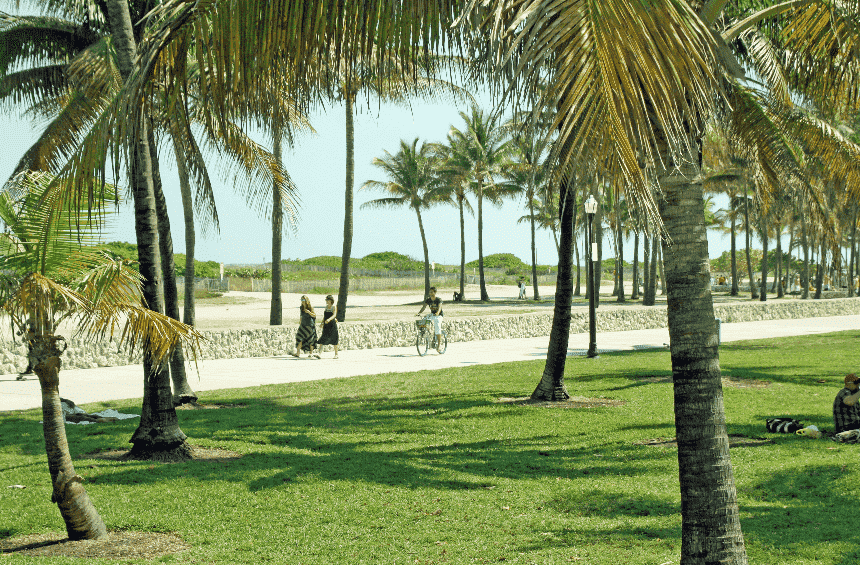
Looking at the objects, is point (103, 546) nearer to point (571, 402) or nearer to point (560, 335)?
point (560, 335)

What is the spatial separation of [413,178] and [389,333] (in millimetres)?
31563

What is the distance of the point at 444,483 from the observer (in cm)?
711

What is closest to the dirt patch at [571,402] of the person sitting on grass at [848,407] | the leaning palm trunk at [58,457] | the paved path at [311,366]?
the person sitting on grass at [848,407]

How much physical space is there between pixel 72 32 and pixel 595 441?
50.4ft

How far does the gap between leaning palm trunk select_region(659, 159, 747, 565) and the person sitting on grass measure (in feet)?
18.7

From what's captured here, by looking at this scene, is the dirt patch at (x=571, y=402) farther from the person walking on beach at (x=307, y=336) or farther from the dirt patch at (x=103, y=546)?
the person walking on beach at (x=307, y=336)

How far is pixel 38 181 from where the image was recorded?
5816 mm

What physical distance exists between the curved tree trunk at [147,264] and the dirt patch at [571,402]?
5.57 metres

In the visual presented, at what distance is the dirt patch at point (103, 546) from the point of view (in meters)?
5.28

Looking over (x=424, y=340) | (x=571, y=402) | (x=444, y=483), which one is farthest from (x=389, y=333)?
(x=444, y=483)

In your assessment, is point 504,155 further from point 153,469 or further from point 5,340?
point 153,469

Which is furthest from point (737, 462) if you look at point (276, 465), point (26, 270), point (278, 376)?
point (278, 376)

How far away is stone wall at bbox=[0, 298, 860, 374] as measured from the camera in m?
16.2

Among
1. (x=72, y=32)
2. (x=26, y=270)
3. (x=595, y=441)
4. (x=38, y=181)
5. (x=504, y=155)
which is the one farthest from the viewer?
(x=504, y=155)
